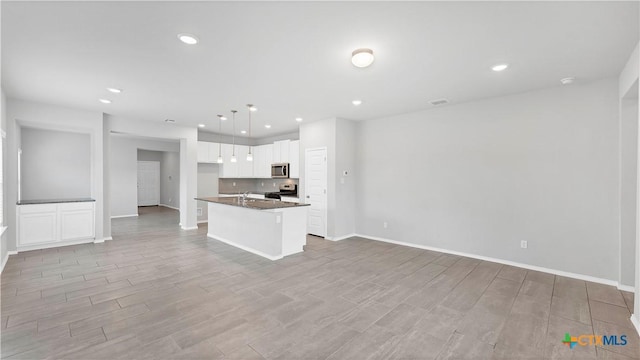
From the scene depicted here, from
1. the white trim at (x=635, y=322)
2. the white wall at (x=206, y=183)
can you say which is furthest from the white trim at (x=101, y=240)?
the white trim at (x=635, y=322)

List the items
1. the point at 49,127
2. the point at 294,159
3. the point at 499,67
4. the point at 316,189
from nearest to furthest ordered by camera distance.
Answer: the point at 499,67
the point at 49,127
the point at 316,189
the point at 294,159

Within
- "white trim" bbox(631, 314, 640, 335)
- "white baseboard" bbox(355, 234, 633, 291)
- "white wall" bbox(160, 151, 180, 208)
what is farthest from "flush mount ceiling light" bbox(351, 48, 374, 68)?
"white wall" bbox(160, 151, 180, 208)

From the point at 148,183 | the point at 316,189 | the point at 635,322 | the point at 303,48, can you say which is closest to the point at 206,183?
the point at 316,189

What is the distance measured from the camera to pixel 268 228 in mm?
4609

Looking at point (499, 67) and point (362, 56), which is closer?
point (362, 56)

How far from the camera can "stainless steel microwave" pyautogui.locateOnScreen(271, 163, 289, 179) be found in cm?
738

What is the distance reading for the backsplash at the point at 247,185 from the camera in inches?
336

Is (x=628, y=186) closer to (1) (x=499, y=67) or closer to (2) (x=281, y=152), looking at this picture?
(1) (x=499, y=67)

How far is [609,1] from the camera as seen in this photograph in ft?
6.63

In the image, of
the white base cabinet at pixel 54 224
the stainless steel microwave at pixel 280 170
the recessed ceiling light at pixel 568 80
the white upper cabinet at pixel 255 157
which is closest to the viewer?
the recessed ceiling light at pixel 568 80

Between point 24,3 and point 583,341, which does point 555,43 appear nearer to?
point 583,341

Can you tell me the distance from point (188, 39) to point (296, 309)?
292 cm

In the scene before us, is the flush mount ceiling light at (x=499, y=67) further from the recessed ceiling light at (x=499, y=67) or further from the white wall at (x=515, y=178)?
the white wall at (x=515, y=178)

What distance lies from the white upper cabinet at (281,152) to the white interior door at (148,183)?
22.8ft
